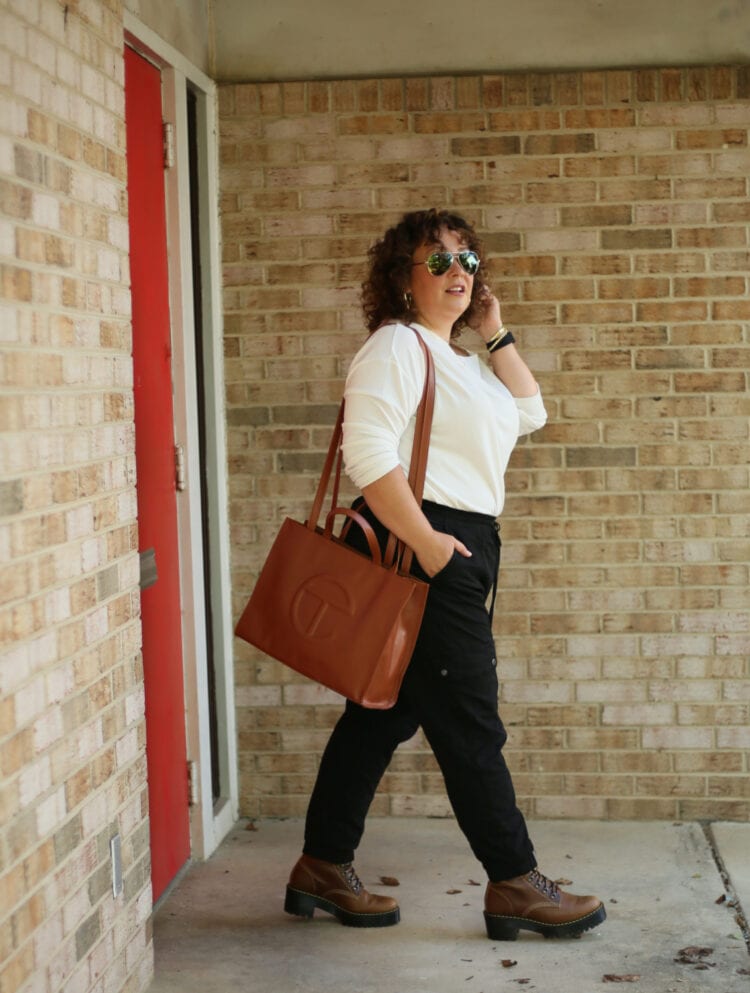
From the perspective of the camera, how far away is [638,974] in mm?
3383

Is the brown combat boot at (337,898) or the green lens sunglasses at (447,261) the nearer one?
the green lens sunglasses at (447,261)

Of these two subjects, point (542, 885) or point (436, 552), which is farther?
point (542, 885)

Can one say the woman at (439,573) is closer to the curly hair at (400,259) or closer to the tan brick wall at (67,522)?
the curly hair at (400,259)

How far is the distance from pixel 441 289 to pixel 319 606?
3.08 feet

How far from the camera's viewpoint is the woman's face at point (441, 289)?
3.58 m

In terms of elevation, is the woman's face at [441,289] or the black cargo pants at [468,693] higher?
the woman's face at [441,289]

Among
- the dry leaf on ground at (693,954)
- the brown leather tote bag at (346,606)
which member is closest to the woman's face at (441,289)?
the brown leather tote bag at (346,606)

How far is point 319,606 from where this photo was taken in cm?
338

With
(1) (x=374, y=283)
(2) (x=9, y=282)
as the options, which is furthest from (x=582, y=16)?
(2) (x=9, y=282)

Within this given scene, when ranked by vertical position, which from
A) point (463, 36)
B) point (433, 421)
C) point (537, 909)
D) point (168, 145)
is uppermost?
point (463, 36)

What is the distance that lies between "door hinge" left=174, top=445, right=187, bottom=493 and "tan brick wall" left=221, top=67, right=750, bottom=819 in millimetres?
510

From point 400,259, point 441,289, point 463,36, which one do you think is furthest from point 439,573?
point 463,36

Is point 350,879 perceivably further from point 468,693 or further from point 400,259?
point 400,259

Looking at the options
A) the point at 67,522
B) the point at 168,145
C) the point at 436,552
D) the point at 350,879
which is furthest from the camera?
the point at 168,145
